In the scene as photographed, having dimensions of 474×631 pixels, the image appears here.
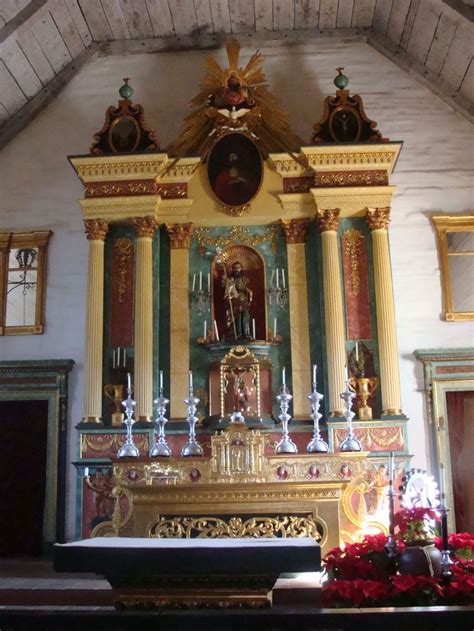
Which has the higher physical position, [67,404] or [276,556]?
[67,404]

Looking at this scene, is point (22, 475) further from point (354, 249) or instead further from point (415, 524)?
point (415, 524)

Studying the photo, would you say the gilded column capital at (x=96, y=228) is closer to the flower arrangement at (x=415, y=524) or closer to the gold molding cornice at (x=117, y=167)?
the gold molding cornice at (x=117, y=167)

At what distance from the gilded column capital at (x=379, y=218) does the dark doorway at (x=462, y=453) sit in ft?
8.22

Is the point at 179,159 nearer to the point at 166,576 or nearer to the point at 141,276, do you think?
the point at 141,276

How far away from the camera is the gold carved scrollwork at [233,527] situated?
8082 mm

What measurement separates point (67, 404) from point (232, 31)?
6278 millimetres

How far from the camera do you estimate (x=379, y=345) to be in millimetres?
10094

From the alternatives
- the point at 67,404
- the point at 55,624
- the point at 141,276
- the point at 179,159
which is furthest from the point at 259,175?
the point at 55,624

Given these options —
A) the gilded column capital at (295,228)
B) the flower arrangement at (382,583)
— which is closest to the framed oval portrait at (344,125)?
the gilded column capital at (295,228)

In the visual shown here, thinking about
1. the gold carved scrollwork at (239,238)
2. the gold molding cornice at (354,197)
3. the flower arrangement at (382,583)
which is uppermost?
the gold molding cornice at (354,197)

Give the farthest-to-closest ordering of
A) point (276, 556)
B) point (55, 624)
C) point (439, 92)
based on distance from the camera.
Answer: point (439, 92)
point (276, 556)
point (55, 624)

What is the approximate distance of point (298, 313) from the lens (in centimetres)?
1051

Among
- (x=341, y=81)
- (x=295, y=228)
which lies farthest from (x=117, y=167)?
(x=341, y=81)

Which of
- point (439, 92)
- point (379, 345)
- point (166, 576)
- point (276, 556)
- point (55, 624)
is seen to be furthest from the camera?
point (439, 92)
